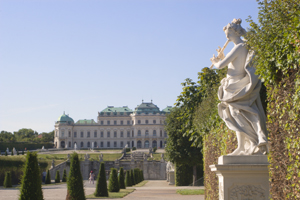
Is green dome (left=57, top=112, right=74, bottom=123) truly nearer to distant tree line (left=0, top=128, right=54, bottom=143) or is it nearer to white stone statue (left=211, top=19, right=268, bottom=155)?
distant tree line (left=0, top=128, right=54, bottom=143)

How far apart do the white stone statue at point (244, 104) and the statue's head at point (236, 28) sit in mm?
189

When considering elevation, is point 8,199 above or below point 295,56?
below

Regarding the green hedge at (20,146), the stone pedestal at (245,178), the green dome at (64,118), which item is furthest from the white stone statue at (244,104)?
the green dome at (64,118)

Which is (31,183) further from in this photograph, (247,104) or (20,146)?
(20,146)

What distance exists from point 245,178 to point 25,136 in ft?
361

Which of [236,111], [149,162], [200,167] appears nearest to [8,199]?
[236,111]

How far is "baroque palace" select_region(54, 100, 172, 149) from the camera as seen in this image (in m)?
119

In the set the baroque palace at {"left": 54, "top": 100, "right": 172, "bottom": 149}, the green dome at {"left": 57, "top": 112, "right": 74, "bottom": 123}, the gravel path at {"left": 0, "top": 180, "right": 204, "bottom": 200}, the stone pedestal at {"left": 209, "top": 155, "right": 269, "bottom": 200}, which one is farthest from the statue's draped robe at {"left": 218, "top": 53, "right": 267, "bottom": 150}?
the green dome at {"left": 57, "top": 112, "right": 74, "bottom": 123}

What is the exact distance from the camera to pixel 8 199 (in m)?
15.9

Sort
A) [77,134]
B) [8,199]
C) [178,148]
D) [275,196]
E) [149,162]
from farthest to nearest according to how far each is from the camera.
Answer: [77,134] → [149,162] → [178,148] → [8,199] → [275,196]

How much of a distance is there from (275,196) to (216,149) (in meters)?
4.05

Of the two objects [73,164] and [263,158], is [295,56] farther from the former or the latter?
[73,164]

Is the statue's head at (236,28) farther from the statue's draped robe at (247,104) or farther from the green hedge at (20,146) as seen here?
the green hedge at (20,146)

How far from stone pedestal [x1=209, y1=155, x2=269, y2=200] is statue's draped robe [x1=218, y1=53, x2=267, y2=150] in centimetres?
30
